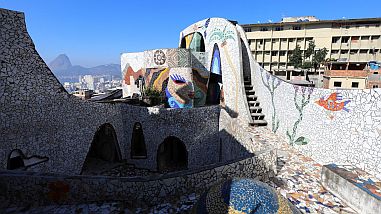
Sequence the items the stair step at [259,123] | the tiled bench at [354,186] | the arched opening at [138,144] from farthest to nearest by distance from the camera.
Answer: the arched opening at [138,144], the stair step at [259,123], the tiled bench at [354,186]

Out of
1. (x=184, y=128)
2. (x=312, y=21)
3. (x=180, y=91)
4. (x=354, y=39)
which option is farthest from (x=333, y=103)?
(x=354, y=39)

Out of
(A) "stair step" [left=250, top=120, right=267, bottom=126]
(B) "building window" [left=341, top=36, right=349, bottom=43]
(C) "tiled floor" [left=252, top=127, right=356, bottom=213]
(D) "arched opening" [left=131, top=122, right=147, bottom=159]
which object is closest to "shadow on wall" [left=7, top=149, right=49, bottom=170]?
(D) "arched opening" [left=131, top=122, right=147, bottom=159]

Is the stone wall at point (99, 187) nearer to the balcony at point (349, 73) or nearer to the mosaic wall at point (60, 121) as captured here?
the mosaic wall at point (60, 121)

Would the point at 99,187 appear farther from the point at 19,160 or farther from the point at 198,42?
the point at 198,42

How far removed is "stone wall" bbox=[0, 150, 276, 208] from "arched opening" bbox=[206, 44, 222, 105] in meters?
10.8

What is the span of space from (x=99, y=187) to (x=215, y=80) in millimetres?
13434

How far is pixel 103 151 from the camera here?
1323cm

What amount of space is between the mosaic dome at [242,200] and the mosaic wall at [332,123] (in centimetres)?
366

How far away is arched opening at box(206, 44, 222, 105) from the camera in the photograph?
14.8 metres

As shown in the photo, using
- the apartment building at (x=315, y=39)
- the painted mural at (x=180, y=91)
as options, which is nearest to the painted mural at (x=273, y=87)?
the painted mural at (x=180, y=91)

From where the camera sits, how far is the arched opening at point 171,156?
13.0 metres

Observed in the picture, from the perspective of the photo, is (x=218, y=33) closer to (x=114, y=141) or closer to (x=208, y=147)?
(x=208, y=147)

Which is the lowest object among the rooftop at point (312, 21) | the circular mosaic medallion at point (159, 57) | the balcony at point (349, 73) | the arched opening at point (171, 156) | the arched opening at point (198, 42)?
the arched opening at point (171, 156)

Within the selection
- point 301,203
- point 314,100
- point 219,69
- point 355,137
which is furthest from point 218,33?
point 301,203
